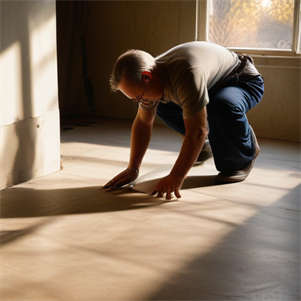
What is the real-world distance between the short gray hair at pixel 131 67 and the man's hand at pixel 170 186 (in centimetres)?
54

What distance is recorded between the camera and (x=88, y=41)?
5566 millimetres

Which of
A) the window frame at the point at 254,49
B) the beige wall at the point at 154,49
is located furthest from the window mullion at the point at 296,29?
the beige wall at the point at 154,49

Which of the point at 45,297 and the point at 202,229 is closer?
the point at 45,297

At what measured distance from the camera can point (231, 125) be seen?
2.78 meters

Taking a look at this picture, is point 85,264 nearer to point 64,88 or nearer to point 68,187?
point 68,187

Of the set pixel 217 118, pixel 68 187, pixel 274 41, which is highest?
pixel 274 41

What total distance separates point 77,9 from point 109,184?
3224mm

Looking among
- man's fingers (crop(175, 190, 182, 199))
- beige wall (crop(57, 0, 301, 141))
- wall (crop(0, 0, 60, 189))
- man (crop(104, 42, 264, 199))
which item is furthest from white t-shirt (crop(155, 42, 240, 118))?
beige wall (crop(57, 0, 301, 141))

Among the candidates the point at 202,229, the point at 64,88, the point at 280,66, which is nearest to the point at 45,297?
the point at 202,229

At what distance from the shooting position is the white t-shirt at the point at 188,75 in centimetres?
239

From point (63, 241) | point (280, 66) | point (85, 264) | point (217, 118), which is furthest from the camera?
point (280, 66)

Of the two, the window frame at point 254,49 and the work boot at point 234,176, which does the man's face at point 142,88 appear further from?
the window frame at point 254,49

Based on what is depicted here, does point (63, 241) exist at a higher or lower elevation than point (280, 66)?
lower

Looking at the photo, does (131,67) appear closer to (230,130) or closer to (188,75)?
(188,75)
